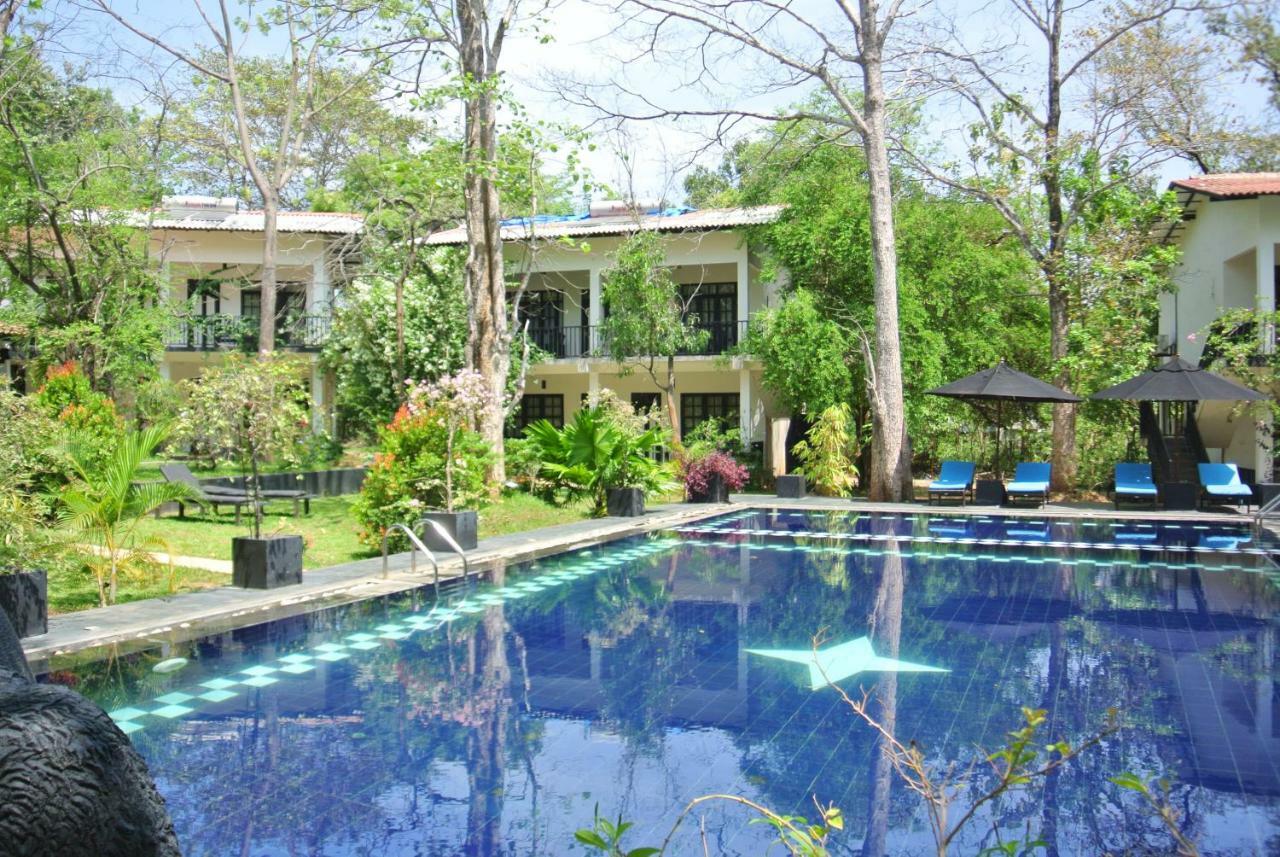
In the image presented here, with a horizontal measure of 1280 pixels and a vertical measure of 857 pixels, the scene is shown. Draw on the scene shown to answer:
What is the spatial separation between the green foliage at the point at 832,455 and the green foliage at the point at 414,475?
9073mm

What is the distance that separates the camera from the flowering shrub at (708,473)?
59.1 ft

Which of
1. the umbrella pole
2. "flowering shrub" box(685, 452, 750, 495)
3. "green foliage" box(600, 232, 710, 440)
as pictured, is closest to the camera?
"flowering shrub" box(685, 452, 750, 495)

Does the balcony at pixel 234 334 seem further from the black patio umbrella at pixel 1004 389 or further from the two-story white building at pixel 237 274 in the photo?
the black patio umbrella at pixel 1004 389

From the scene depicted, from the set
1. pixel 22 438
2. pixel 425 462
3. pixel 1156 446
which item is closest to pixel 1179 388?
pixel 1156 446

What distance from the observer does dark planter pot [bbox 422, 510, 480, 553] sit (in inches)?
455

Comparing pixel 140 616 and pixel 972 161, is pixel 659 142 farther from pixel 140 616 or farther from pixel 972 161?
pixel 140 616

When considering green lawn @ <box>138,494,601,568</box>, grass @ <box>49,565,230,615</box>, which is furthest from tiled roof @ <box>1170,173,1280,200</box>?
grass @ <box>49,565,230,615</box>

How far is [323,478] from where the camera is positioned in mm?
19000

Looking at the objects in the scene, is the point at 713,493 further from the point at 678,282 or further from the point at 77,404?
the point at 77,404

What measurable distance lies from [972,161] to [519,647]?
16.8 meters

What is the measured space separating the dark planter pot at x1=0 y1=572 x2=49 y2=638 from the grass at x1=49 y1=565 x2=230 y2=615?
1445mm

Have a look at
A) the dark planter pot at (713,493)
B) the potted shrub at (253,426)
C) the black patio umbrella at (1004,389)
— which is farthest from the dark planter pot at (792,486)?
the potted shrub at (253,426)

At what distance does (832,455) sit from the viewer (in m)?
19.7

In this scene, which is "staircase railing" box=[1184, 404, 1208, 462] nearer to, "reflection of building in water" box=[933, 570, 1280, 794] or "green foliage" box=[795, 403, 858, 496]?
"green foliage" box=[795, 403, 858, 496]
